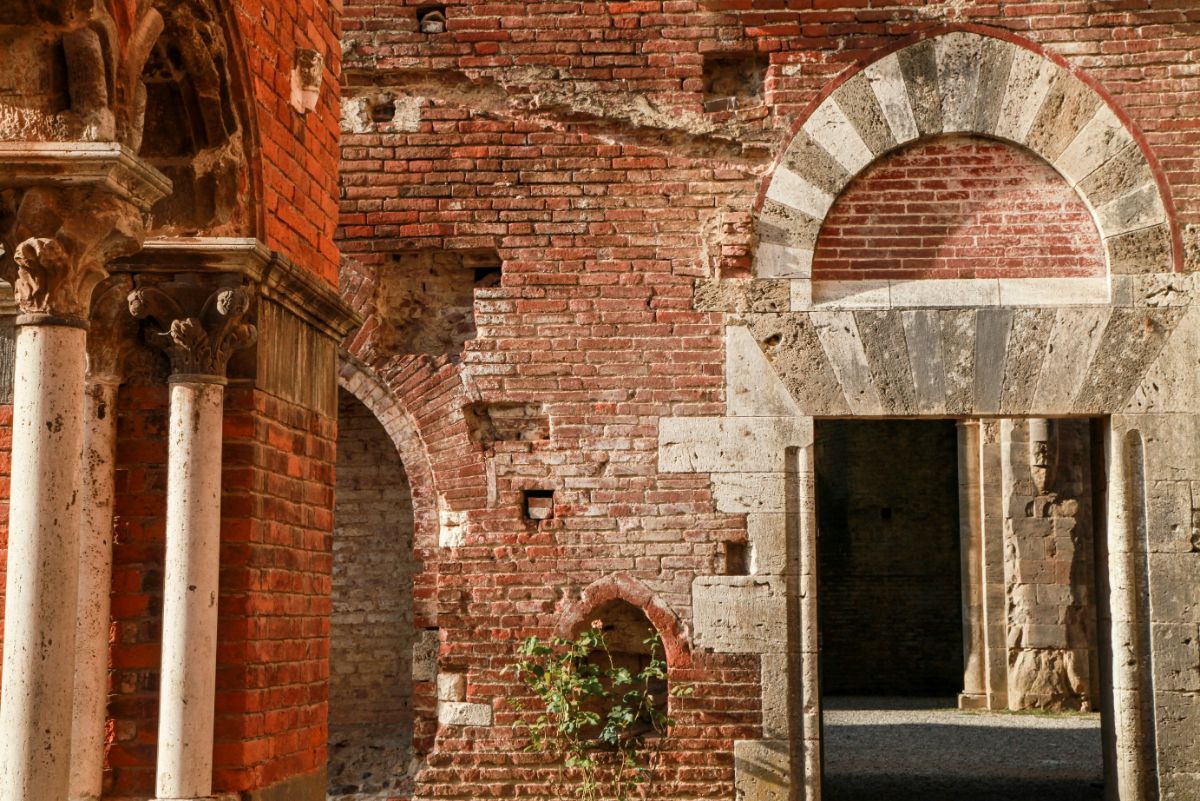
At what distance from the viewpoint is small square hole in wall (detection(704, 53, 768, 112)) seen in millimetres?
7996

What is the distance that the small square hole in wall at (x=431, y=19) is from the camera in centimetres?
809

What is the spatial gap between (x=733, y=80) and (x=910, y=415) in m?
2.12

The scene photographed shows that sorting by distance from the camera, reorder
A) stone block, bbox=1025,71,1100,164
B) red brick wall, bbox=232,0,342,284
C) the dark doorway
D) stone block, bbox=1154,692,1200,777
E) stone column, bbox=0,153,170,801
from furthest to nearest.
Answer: the dark doorway
stone block, bbox=1025,71,1100,164
stone block, bbox=1154,692,1200,777
red brick wall, bbox=232,0,342,284
stone column, bbox=0,153,170,801

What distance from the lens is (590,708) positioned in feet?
25.4

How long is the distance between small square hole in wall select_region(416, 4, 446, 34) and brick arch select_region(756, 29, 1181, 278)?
205 centimetres

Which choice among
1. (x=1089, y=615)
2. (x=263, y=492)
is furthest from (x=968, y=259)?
(x=1089, y=615)

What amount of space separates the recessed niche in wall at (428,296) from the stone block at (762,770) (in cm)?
273

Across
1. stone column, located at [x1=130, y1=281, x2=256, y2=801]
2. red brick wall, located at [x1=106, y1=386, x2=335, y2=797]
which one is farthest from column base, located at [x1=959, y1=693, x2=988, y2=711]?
stone column, located at [x1=130, y1=281, x2=256, y2=801]

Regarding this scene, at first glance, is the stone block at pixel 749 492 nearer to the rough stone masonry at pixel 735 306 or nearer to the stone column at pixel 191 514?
the rough stone masonry at pixel 735 306

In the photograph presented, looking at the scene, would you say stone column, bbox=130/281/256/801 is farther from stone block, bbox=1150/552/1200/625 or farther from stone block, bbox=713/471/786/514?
stone block, bbox=1150/552/1200/625

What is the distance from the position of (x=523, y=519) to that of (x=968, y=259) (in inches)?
110

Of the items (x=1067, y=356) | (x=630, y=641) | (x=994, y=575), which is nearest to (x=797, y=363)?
(x=1067, y=356)

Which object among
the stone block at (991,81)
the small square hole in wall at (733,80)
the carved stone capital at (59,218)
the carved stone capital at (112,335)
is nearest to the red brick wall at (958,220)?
the stone block at (991,81)

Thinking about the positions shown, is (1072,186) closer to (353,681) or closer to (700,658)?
(700,658)
